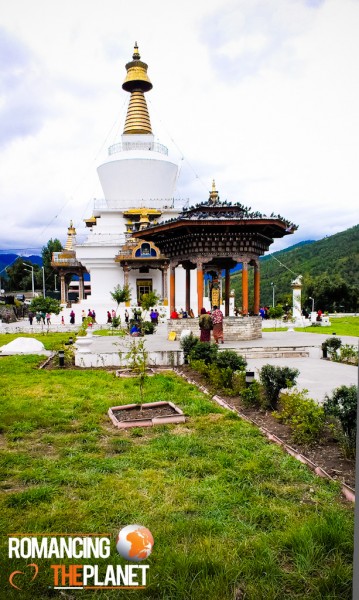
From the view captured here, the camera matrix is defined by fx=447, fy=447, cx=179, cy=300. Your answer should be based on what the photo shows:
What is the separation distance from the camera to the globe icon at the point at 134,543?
304 cm

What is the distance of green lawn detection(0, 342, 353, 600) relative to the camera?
327cm

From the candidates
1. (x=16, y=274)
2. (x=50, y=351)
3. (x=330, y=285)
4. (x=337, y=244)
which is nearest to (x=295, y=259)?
(x=337, y=244)

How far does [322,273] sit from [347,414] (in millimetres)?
62882

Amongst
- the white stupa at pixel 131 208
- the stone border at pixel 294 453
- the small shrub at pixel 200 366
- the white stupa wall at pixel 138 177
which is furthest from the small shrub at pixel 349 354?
the white stupa wall at pixel 138 177

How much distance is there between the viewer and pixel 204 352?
40.5 feet

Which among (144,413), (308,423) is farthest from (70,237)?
(308,423)

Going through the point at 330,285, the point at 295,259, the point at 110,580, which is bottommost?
the point at 110,580

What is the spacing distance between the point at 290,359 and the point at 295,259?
77.0 metres

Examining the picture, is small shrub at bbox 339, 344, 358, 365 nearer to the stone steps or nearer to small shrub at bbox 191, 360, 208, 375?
the stone steps

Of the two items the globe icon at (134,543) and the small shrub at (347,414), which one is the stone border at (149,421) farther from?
the globe icon at (134,543)

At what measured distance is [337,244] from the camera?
84062mm

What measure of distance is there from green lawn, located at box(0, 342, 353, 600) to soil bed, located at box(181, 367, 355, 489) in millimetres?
311

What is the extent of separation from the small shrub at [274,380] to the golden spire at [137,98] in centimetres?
4006

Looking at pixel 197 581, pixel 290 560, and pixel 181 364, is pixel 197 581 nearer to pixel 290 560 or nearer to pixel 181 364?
pixel 290 560
